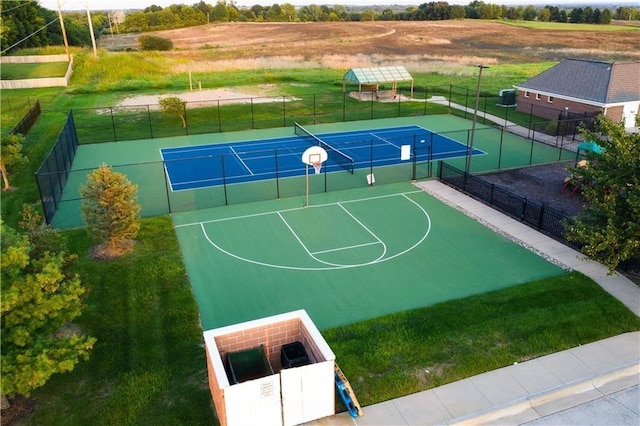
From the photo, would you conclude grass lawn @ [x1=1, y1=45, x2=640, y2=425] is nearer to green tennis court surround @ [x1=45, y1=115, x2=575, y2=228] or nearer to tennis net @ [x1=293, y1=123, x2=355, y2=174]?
green tennis court surround @ [x1=45, y1=115, x2=575, y2=228]

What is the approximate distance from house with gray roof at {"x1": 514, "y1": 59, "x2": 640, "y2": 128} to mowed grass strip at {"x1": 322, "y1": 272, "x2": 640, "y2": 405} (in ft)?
77.2

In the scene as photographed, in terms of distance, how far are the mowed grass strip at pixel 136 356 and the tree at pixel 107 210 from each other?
0.85m

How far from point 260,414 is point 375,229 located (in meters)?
10.9

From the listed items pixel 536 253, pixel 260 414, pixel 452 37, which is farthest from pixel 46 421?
pixel 452 37

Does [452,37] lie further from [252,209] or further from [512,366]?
[512,366]

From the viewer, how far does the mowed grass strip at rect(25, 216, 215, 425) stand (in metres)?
10.6

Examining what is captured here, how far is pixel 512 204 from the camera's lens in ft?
68.5

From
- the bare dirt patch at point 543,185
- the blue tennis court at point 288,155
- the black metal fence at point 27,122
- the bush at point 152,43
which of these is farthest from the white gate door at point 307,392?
the bush at point 152,43

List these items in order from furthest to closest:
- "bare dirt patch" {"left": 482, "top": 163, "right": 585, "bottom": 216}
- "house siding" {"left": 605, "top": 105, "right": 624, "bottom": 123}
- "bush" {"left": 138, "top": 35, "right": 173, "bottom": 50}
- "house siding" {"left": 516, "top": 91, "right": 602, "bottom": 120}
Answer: "bush" {"left": 138, "top": 35, "right": 173, "bottom": 50} → "house siding" {"left": 516, "top": 91, "right": 602, "bottom": 120} → "house siding" {"left": 605, "top": 105, "right": 624, "bottom": 123} → "bare dirt patch" {"left": 482, "top": 163, "right": 585, "bottom": 216}

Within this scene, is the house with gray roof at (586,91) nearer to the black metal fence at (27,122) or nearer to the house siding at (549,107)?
the house siding at (549,107)

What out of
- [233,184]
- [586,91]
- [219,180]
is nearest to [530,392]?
[233,184]

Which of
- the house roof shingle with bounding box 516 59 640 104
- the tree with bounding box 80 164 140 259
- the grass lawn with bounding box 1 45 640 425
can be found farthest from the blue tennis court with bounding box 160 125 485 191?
the house roof shingle with bounding box 516 59 640 104

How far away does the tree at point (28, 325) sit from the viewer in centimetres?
905

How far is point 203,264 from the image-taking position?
17312mm
